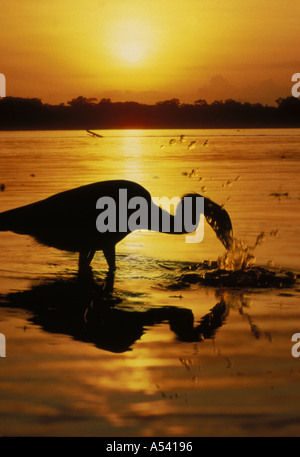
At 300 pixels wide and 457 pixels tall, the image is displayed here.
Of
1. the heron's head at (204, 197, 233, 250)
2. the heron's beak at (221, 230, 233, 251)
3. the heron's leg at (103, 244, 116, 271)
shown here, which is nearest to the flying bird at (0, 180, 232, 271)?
the heron's leg at (103, 244, 116, 271)

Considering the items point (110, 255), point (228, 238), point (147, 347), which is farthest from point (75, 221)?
point (147, 347)

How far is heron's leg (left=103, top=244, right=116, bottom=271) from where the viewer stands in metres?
11.3

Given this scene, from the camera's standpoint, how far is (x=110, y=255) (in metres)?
11.4

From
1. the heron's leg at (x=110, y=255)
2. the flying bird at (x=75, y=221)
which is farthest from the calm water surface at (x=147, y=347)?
the flying bird at (x=75, y=221)

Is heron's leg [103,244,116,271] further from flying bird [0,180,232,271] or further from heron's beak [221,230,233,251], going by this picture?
heron's beak [221,230,233,251]

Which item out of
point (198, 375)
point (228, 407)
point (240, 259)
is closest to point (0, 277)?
point (240, 259)

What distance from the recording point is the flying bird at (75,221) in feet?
36.3

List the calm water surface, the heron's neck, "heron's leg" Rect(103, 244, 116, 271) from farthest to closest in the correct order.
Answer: the heron's neck < "heron's leg" Rect(103, 244, 116, 271) < the calm water surface

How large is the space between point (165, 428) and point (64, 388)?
3.76 ft

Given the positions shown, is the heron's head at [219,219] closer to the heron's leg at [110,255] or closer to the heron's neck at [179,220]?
the heron's neck at [179,220]

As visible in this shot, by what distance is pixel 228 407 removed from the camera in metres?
6.24

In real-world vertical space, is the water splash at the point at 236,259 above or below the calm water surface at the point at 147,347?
above

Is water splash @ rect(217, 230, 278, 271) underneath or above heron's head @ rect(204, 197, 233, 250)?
underneath

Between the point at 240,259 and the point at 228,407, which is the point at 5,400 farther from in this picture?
the point at 240,259
